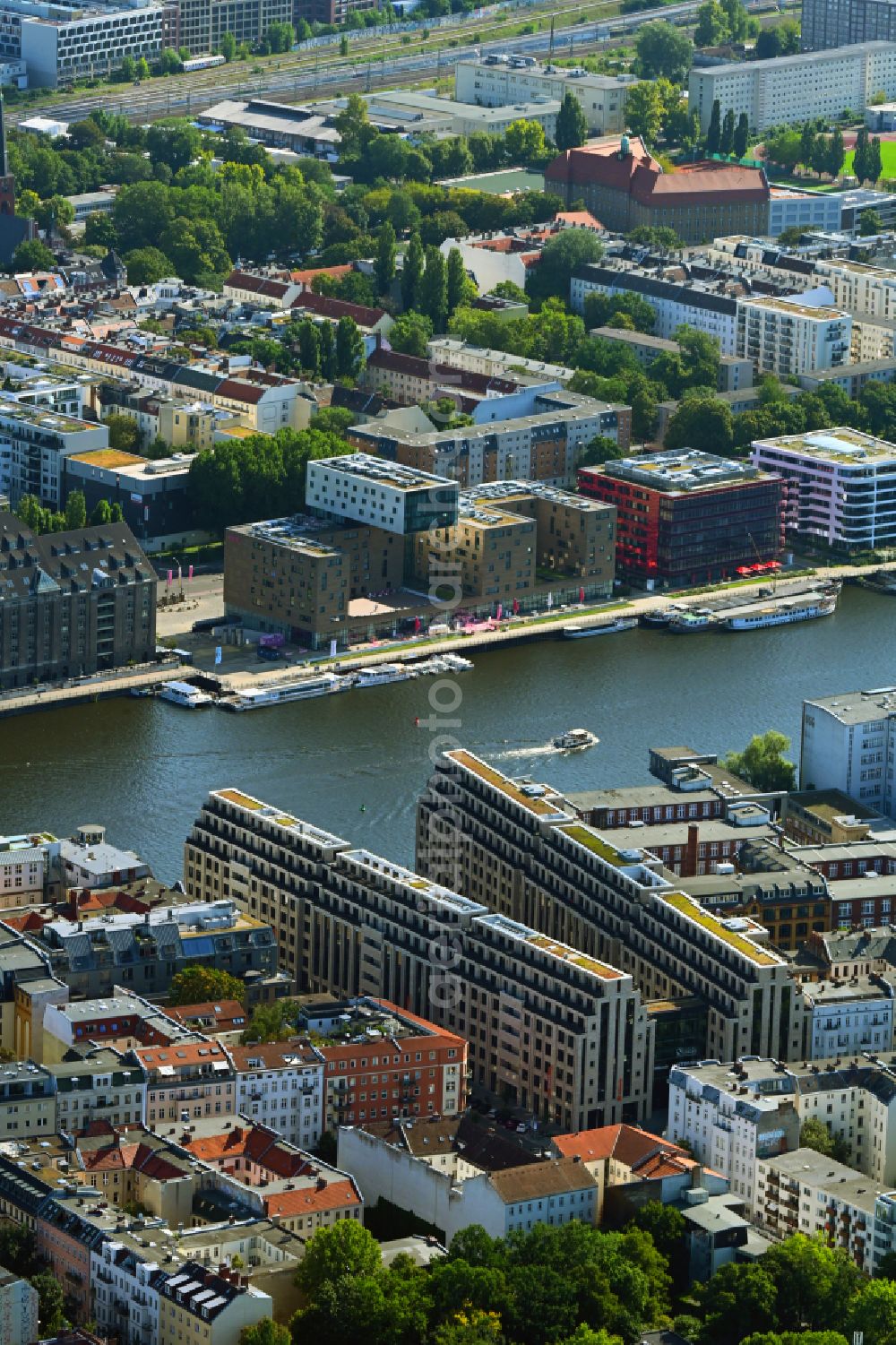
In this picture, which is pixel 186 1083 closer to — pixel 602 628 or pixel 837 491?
pixel 602 628

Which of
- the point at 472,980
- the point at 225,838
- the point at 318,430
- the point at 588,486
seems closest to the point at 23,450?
the point at 318,430

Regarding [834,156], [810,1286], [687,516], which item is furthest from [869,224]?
[810,1286]

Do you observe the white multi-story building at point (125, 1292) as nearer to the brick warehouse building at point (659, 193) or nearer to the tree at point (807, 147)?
the brick warehouse building at point (659, 193)

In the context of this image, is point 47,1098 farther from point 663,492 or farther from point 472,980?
point 663,492

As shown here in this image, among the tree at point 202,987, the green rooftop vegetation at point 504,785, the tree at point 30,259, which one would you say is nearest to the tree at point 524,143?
the tree at point 30,259

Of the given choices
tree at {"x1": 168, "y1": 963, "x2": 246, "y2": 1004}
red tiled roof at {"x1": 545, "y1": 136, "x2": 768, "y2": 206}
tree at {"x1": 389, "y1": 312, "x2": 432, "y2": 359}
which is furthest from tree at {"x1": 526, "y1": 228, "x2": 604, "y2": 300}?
tree at {"x1": 168, "y1": 963, "x2": 246, "y2": 1004}

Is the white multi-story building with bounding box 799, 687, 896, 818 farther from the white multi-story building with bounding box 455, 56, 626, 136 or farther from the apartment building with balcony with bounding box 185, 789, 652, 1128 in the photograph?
the white multi-story building with bounding box 455, 56, 626, 136

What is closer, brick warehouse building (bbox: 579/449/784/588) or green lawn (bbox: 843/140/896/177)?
brick warehouse building (bbox: 579/449/784/588)
